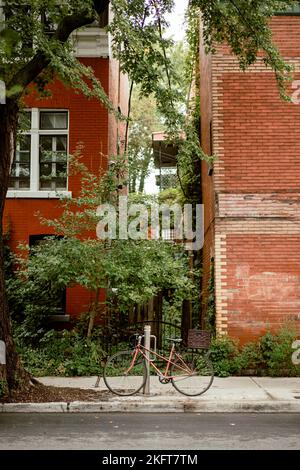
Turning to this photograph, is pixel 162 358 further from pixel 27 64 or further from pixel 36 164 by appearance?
pixel 36 164

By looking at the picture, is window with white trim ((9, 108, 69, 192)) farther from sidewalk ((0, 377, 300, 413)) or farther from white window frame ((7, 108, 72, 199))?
sidewalk ((0, 377, 300, 413))

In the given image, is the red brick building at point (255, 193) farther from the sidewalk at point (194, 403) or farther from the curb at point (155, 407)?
the curb at point (155, 407)

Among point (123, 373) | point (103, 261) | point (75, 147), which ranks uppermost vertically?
point (75, 147)

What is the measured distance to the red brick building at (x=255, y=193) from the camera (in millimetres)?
12000

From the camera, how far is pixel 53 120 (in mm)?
15047

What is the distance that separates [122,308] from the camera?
1230 cm

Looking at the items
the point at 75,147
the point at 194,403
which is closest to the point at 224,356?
the point at 194,403

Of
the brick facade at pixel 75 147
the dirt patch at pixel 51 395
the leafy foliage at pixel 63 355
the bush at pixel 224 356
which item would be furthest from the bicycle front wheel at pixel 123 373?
the brick facade at pixel 75 147

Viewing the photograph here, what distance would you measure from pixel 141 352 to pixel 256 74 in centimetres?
705

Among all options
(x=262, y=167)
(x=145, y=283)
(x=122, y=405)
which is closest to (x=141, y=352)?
(x=122, y=405)

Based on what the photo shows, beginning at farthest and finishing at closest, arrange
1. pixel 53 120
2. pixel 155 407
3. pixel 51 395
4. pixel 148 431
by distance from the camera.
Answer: pixel 53 120 → pixel 51 395 → pixel 155 407 → pixel 148 431

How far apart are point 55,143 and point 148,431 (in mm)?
9650

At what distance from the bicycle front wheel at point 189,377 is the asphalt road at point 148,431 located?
1.04 meters
